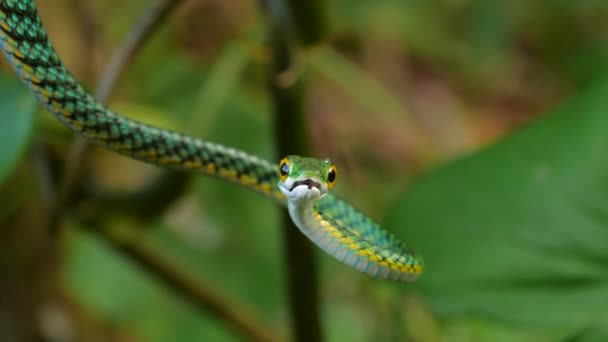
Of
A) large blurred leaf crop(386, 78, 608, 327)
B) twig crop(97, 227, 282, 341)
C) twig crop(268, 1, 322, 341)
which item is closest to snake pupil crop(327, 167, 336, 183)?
twig crop(268, 1, 322, 341)

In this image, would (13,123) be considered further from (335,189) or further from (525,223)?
(335,189)

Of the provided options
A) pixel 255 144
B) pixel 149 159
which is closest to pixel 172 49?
pixel 255 144

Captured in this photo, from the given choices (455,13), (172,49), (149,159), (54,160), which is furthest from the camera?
(455,13)

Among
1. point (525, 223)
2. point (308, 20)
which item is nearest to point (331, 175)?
point (308, 20)

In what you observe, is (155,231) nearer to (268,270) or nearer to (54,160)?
(268,270)

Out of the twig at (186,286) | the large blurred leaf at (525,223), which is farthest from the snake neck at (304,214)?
the twig at (186,286)

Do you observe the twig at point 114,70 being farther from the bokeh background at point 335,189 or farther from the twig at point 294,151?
the twig at point 294,151
